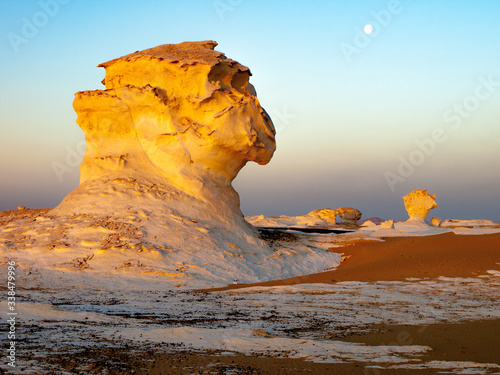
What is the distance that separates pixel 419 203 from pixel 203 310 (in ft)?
107

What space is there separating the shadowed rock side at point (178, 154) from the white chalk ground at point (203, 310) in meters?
1.15

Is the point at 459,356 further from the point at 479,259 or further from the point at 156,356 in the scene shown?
the point at 479,259

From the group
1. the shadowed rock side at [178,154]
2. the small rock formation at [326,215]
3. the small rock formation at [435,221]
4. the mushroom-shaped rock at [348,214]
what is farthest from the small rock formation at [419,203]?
the shadowed rock side at [178,154]

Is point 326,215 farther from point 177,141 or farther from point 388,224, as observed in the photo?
point 177,141

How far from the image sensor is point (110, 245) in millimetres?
13375

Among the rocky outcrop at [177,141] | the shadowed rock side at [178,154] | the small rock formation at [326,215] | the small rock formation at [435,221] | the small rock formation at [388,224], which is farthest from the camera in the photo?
the small rock formation at [326,215]

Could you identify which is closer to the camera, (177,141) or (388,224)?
(177,141)

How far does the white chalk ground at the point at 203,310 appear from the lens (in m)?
5.30

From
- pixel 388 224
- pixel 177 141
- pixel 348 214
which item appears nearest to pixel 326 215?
pixel 348 214

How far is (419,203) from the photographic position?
38188 mm

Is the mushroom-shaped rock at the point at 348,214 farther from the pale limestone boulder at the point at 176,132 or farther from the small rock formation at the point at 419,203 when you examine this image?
the pale limestone boulder at the point at 176,132

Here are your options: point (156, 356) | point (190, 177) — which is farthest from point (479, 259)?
point (156, 356)

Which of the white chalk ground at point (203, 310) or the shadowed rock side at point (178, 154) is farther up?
the shadowed rock side at point (178, 154)

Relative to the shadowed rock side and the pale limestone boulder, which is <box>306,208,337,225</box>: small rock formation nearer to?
the shadowed rock side
